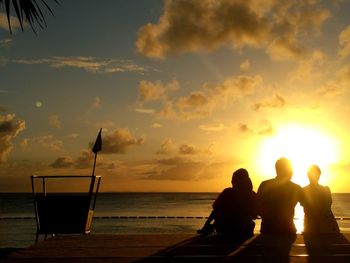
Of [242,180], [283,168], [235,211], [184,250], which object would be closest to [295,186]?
[283,168]

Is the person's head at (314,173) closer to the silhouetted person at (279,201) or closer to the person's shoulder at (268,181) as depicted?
the silhouetted person at (279,201)

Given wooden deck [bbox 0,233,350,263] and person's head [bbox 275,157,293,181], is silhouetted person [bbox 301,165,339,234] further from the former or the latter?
wooden deck [bbox 0,233,350,263]

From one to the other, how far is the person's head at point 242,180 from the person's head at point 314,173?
4.54ft

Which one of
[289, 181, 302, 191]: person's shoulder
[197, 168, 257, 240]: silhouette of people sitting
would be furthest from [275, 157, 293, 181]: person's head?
[197, 168, 257, 240]: silhouette of people sitting

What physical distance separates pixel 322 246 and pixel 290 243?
0.34m

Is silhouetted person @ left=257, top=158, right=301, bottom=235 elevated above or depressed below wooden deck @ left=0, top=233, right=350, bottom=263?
above

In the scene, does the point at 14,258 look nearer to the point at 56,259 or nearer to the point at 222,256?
the point at 56,259

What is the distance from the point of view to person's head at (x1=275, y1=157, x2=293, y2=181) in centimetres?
601

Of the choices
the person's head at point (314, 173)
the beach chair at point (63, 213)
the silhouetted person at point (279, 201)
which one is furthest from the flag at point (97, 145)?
the silhouetted person at point (279, 201)

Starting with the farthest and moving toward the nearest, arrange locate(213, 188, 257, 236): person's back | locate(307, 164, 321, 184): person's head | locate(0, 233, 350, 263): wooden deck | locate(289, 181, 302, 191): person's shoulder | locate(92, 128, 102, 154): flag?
locate(92, 128, 102, 154): flag < locate(307, 164, 321, 184): person's head < locate(289, 181, 302, 191): person's shoulder < locate(213, 188, 257, 236): person's back < locate(0, 233, 350, 263): wooden deck

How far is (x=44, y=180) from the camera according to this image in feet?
34.1

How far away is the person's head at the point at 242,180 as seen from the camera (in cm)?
569

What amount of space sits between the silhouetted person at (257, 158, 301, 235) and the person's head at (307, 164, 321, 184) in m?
0.66

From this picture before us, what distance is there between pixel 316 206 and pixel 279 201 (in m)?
0.95
